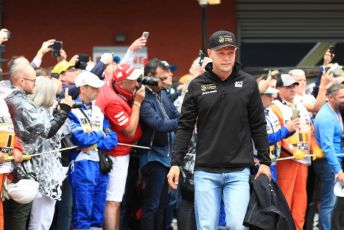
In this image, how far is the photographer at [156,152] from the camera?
31.0ft

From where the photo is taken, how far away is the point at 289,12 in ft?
56.7

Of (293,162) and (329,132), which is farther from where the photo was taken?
(293,162)

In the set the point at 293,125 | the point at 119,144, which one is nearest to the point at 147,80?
the point at 119,144

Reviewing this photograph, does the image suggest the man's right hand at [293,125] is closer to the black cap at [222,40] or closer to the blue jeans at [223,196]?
the blue jeans at [223,196]

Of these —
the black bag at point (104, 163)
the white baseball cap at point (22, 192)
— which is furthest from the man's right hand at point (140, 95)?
the white baseball cap at point (22, 192)

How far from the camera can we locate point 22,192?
7.84 m

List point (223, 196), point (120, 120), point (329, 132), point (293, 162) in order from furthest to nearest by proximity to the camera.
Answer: point (293, 162)
point (329, 132)
point (120, 120)
point (223, 196)

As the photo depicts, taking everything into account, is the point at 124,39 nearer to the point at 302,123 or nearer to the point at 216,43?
the point at 302,123

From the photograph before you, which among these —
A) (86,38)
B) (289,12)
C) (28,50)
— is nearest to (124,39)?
(86,38)

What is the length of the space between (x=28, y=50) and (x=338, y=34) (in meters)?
6.53

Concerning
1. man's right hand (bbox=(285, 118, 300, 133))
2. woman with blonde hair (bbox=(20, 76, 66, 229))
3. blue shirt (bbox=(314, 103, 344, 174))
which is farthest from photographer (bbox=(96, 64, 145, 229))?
blue shirt (bbox=(314, 103, 344, 174))

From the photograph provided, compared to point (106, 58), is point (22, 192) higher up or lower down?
lower down

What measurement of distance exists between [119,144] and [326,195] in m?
2.75

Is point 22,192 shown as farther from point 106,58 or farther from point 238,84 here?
point 106,58
